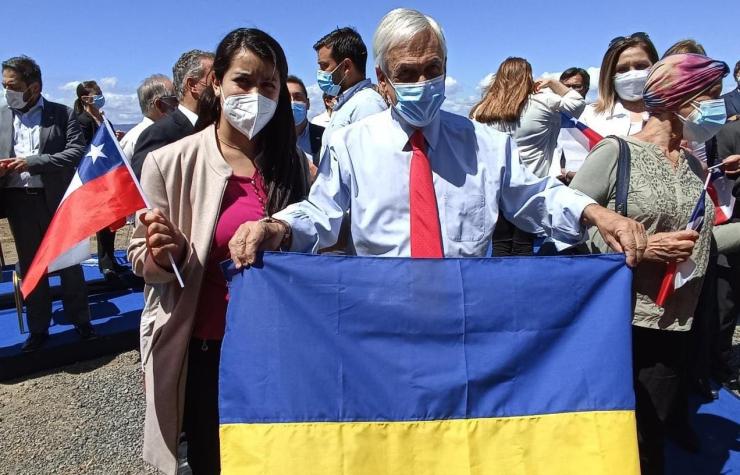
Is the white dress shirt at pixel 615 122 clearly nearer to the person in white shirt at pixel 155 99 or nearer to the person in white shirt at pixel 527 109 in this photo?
the person in white shirt at pixel 527 109

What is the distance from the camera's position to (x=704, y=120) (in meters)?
2.33

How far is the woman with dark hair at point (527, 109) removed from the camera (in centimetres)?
430

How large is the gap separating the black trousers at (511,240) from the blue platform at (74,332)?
11.4 feet

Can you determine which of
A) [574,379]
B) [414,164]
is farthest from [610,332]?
[414,164]

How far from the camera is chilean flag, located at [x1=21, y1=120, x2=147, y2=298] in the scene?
6.98ft


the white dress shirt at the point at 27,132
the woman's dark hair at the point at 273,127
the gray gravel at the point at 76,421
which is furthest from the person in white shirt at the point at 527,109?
the white dress shirt at the point at 27,132

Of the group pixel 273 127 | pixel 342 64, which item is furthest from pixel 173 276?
pixel 342 64

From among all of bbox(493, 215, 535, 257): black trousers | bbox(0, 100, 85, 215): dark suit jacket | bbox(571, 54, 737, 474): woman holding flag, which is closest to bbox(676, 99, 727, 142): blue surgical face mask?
bbox(571, 54, 737, 474): woman holding flag

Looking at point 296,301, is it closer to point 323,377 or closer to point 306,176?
point 323,377

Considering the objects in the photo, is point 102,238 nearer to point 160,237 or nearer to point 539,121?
point 539,121

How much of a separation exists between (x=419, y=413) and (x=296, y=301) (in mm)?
503

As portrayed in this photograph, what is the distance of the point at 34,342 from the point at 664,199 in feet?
16.3

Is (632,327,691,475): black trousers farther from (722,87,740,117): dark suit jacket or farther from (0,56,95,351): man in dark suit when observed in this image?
(722,87,740,117): dark suit jacket

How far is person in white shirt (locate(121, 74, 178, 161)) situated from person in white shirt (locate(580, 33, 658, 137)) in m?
3.26
